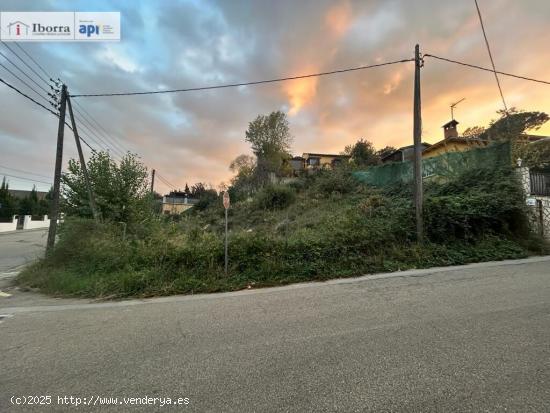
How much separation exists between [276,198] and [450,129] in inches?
833

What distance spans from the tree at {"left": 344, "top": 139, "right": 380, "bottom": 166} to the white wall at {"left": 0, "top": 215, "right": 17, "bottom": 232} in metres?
40.9

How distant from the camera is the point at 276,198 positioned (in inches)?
903

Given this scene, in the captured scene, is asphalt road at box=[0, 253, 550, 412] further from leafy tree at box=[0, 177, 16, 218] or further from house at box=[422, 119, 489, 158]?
leafy tree at box=[0, 177, 16, 218]

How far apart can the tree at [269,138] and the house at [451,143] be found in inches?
760

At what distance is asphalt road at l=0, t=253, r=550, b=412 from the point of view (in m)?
2.42

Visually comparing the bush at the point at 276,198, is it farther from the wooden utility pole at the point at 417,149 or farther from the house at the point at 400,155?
the house at the point at 400,155

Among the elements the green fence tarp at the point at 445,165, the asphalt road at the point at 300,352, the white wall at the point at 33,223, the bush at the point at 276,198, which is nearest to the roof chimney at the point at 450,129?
the green fence tarp at the point at 445,165

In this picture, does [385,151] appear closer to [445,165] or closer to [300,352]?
[445,165]

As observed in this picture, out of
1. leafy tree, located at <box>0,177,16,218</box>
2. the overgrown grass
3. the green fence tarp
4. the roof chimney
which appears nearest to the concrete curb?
the overgrown grass

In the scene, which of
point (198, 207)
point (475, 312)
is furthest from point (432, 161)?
point (198, 207)

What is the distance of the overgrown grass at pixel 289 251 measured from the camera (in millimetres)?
6859

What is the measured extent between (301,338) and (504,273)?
6.19 m

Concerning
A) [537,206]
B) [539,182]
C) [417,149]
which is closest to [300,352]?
[417,149]

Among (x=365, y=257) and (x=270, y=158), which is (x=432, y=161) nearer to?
(x=365, y=257)
